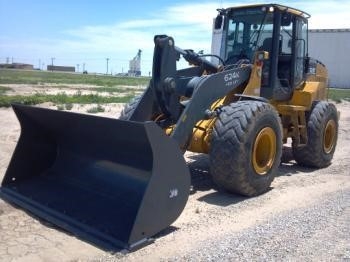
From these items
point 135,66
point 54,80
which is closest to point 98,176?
point 54,80

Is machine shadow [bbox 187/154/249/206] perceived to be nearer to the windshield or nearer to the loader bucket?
the loader bucket

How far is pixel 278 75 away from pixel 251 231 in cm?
395

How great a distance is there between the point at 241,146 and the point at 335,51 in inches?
1879

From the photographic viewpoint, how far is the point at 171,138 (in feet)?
16.3

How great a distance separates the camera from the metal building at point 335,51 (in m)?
49.7

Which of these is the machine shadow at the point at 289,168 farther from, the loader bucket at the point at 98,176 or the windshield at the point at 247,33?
the loader bucket at the point at 98,176

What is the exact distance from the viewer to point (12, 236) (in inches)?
184

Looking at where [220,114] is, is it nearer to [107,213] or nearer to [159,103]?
[159,103]

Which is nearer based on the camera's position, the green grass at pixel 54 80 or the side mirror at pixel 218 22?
the side mirror at pixel 218 22

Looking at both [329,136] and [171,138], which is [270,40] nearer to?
[329,136]

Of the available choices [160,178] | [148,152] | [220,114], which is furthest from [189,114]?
[160,178]

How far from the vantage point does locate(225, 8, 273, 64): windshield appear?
762 centimetres

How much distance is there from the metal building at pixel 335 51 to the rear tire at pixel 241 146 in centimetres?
4595

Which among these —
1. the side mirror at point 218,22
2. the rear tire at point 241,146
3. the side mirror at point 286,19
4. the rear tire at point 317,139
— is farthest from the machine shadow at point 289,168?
the side mirror at point 218,22
